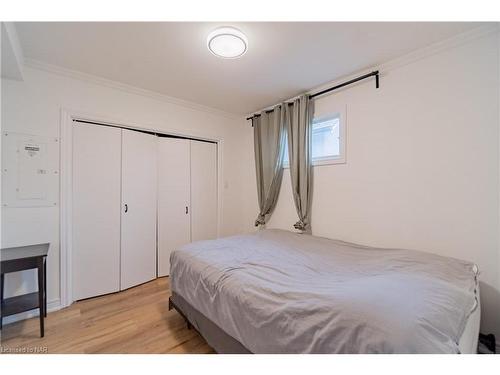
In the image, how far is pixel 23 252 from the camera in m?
1.83

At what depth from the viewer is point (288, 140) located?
2.83 metres

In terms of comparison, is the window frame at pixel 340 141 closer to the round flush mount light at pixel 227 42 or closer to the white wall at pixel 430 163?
the white wall at pixel 430 163

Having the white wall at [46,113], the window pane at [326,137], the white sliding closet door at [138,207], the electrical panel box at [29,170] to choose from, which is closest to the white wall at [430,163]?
the window pane at [326,137]

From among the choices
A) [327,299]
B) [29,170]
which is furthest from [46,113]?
[327,299]

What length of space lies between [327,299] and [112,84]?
9.55ft

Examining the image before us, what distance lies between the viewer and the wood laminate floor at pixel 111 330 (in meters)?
1.64

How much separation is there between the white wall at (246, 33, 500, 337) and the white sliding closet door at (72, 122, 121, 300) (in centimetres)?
254

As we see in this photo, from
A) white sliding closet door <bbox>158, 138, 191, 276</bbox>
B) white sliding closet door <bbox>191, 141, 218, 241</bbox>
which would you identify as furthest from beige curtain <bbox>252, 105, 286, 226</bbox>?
white sliding closet door <bbox>158, 138, 191, 276</bbox>

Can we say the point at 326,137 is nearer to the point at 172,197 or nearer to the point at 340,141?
the point at 340,141

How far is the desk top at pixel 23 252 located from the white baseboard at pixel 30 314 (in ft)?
1.98

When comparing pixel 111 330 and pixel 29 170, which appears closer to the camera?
pixel 111 330

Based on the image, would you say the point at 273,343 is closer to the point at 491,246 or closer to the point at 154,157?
the point at 491,246
